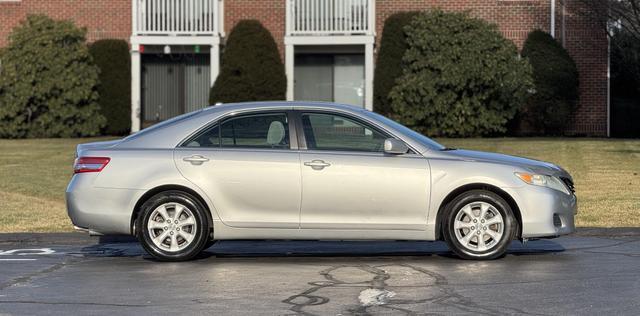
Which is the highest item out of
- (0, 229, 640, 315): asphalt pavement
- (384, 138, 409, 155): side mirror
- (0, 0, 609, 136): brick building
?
(0, 0, 609, 136): brick building

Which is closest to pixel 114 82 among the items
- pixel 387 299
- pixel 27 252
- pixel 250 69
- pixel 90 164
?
pixel 250 69

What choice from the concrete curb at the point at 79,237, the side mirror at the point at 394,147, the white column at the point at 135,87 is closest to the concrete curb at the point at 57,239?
the concrete curb at the point at 79,237

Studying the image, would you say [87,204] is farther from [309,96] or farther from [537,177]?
[309,96]

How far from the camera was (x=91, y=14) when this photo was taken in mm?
33500

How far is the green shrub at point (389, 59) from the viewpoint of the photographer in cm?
3188

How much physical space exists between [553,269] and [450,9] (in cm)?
2290

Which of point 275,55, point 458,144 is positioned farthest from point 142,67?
point 458,144

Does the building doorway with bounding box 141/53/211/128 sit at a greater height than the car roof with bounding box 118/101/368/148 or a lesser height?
greater

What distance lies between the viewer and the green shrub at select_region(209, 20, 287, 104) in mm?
31359

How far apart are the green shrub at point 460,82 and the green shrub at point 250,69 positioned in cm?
323

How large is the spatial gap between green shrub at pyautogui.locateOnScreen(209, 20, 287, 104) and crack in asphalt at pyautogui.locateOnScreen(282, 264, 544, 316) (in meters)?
→ 21.3

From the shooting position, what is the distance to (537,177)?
11086 mm

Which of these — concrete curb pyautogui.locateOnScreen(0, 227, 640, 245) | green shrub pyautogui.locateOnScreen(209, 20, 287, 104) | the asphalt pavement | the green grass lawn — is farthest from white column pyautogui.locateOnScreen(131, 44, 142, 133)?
the asphalt pavement

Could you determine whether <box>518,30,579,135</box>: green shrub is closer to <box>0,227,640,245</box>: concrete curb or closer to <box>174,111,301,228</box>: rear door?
<box>0,227,640,245</box>: concrete curb
